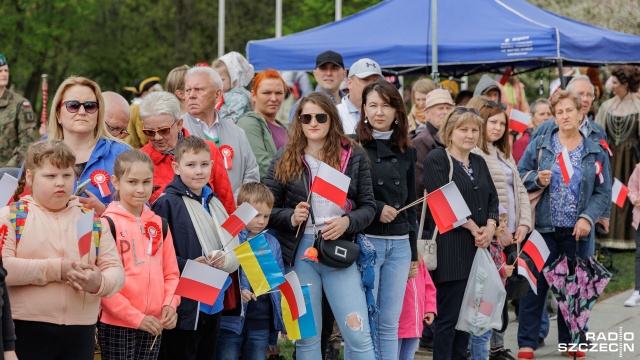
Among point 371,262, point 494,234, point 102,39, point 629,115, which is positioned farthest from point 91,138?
point 102,39

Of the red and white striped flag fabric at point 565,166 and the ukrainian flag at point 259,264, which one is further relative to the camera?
the red and white striped flag fabric at point 565,166

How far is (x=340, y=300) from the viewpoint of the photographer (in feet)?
20.6

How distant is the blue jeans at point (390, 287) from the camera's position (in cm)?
672

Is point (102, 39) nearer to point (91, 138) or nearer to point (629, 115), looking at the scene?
point (629, 115)

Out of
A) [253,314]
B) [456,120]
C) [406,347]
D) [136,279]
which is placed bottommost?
[406,347]

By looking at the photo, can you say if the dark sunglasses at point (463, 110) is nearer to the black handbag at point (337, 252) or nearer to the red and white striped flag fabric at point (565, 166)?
the red and white striped flag fabric at point (565, 166)

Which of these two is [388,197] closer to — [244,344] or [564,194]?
[244,344]

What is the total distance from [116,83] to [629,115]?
18.7 metres

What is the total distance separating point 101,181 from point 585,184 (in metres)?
4.45

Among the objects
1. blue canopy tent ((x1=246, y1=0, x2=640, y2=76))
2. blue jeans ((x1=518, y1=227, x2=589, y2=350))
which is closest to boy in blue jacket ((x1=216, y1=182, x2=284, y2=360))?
blue jeans ((x1=518, y1=227, x2=589, y2=350))

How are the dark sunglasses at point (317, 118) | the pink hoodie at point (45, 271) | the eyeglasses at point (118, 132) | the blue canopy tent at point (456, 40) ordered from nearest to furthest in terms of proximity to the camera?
1. the pink hoodie at point (45, 271)
2. the dark sunglasses at point (317, 118)
3. the eyeglasses at point (118, 132)
4. the blue canopy tent at point (456, 40)

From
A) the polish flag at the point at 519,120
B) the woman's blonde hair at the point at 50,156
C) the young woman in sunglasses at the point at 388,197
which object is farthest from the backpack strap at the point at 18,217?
the polish flag at the point at 519,120

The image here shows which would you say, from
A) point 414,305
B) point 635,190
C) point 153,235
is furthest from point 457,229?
point 635,190

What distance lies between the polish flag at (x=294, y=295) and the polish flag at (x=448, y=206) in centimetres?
125
